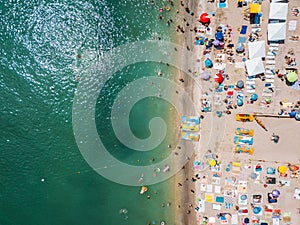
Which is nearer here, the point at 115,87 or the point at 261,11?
the point at 261,11

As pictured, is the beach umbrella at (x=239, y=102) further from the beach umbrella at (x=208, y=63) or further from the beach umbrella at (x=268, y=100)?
the beach umbrella at (x=208, y=63)

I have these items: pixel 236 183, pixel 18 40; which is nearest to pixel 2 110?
pixel 18 40

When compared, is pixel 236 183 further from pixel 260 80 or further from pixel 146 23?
pixel 146 23

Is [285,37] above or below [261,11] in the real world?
below

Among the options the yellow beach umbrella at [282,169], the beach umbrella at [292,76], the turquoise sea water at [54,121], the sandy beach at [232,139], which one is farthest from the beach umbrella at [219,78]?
the yellow beach umbrella at [282,169]

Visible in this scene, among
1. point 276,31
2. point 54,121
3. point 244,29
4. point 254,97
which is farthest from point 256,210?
point 54,121

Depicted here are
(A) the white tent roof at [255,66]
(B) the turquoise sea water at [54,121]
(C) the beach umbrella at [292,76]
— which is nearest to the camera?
(C) the beach umbrella at [292,76]

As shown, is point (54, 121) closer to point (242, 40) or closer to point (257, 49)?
point (242, 40)

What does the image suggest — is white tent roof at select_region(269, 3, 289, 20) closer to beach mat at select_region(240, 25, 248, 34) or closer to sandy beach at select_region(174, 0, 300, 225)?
sandy beach at select_region(174, 0, 300, 225)
